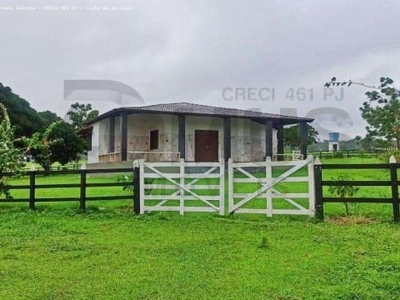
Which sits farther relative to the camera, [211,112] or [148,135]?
[148,135]

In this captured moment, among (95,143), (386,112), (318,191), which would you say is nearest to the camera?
(318,191)

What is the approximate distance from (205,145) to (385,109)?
Answer: 11473 millimetres

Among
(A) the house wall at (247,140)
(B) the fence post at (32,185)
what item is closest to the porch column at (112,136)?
(A) the house wall at (247,140)

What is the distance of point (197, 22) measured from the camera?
575 inches

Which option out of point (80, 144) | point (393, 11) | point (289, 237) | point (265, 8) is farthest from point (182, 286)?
point (80, 144)

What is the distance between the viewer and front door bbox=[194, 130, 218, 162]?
79.2 ft

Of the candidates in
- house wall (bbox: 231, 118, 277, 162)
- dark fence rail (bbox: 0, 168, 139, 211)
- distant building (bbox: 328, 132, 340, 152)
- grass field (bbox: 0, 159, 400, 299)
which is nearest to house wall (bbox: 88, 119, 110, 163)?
house wall (bbox: 231, 118, 277, 162)

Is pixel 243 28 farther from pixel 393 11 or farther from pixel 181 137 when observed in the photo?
pixel 181 137

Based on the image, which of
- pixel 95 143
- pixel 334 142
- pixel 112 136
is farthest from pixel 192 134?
pixel 334 142

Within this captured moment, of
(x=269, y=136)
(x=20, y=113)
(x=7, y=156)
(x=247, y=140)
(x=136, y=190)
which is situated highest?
(x=20, y=113)

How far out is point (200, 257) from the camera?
536 cm

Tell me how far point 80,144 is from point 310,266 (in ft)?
91.9

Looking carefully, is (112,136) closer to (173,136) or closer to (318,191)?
(173,136)

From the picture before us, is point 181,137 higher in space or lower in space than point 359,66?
lower
